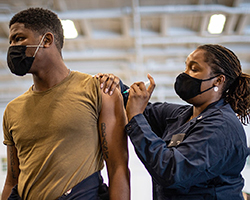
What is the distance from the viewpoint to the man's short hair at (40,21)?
4.84ft

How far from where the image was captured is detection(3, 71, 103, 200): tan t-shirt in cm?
132

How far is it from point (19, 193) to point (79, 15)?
3.88 meters

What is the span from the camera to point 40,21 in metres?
1.50

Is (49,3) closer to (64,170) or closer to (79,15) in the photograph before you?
(79,15)

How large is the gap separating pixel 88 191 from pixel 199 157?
525mm

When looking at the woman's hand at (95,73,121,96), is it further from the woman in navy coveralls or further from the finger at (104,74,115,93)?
the woman in navy coveralls

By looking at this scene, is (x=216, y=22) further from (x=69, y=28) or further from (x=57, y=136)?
(x=57, y=136)

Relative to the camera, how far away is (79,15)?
4.85 m

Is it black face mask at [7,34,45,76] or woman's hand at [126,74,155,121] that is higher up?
black face mask at [7,34,45,76]

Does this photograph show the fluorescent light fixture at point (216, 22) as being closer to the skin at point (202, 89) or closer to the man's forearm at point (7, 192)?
the skin at point (202, 89)

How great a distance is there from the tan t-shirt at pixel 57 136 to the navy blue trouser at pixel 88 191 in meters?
0.02

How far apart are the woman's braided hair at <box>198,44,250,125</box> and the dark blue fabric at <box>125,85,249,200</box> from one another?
0.54 ft

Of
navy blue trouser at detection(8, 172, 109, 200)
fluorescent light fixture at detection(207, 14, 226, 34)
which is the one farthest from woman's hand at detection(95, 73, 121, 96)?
fluorescent light fixture at detection(207, 14, 226, 34)

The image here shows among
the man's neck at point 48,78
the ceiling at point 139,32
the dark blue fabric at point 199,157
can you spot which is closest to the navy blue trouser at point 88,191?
the dark blue fabric at point 199,157
